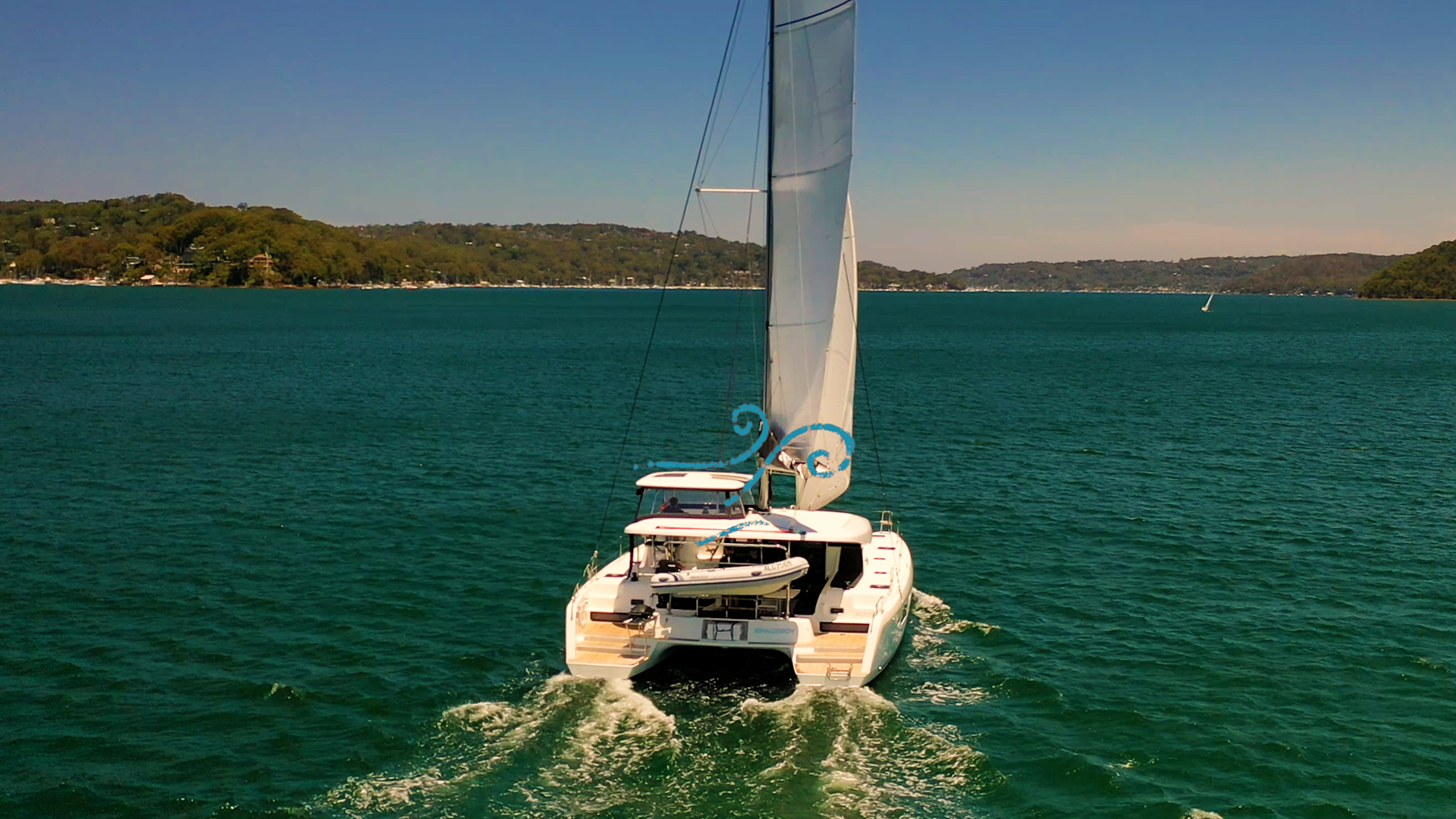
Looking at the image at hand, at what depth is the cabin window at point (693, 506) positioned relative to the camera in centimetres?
2180

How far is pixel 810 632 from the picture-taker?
2030cm

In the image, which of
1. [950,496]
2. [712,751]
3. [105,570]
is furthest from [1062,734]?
[105,570]

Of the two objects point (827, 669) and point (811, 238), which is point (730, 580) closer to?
point (827, 669)

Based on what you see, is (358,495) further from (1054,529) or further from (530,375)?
(530,375)

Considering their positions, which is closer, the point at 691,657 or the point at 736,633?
the point at 736,633

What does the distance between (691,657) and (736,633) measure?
1.92 meters

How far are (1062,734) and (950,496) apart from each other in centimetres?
1982

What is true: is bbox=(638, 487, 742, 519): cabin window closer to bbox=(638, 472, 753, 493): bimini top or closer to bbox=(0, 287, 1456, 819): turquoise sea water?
bbox=(638, 472, 753, 493): bimini top

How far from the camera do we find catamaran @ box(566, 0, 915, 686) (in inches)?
787

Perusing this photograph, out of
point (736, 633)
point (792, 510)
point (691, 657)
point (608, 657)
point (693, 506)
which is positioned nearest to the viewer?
point (736, 633)

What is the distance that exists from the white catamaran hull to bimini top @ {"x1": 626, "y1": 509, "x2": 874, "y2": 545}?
1337mm

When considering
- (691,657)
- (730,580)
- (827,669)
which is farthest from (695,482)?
(827,669)

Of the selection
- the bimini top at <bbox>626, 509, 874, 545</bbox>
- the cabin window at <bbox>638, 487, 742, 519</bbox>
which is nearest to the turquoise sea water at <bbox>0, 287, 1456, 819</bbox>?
the bimini top at <bbox>626, 509, 874, 545</bbox>

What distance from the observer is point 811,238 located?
874 inches
